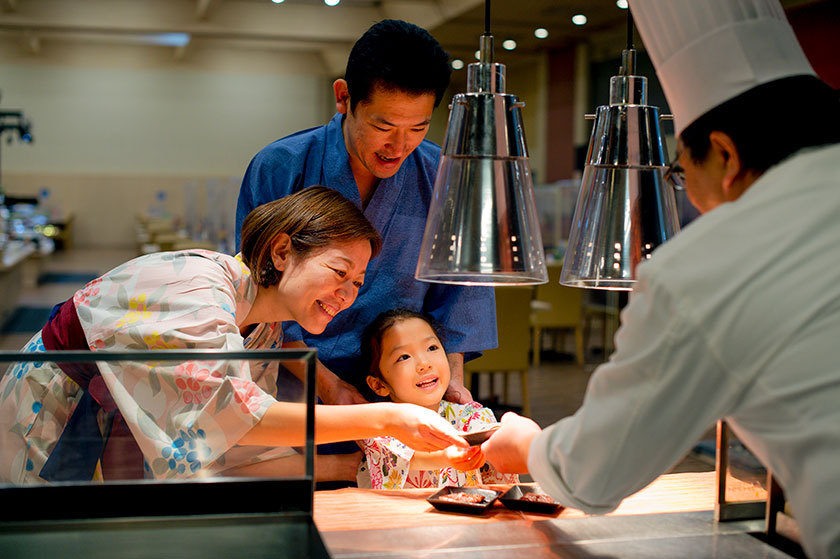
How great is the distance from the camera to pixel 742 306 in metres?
0.79

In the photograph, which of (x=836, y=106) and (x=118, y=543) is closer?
(x=836, y=106)

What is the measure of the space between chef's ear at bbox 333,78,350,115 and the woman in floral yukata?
219 millimetres

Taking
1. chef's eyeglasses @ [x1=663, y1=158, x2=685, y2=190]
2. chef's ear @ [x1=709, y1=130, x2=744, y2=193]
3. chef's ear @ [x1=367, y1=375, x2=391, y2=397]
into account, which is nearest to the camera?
chef's ear @ [x1=709, y1=130, x2=744, y2=193]

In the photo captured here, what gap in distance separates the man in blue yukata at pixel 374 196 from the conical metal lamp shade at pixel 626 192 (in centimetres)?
46

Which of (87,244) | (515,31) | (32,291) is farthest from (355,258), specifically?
(87,244)

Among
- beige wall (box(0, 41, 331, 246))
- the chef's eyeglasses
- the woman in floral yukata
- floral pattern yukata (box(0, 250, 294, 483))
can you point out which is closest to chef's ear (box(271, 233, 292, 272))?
the woman in floral yukata

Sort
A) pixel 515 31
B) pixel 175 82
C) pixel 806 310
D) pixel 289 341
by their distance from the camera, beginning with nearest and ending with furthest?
pixel 806 310 < pixel 289 341 < pixel 515 31 < pixel 175 82

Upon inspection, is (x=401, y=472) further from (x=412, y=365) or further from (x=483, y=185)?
(x=483, y=185)

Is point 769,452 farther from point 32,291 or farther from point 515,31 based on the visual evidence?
point 32,291

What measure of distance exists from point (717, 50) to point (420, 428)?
83 cm

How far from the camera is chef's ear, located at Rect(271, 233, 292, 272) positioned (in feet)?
5.54

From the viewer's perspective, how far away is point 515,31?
10.1 m

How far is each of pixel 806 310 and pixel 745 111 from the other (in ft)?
0.82

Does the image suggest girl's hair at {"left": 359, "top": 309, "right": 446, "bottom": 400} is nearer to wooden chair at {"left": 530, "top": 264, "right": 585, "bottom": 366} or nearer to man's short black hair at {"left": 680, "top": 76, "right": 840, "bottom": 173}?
man's short black hair at {"left": 680, "top": 76, "right": 840, "bottom": 173}
